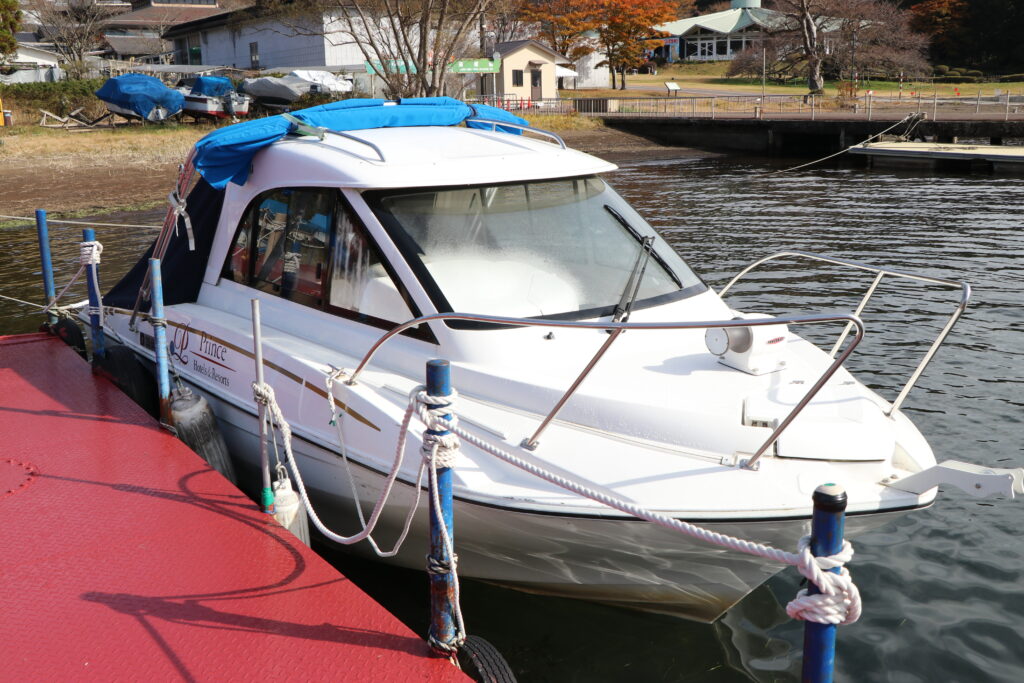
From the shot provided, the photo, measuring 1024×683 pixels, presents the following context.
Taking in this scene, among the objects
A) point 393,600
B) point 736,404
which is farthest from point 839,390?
point 393,600

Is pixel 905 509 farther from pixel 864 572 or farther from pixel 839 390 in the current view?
pixel 864 572

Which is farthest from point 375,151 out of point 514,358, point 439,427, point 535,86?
point 535,86

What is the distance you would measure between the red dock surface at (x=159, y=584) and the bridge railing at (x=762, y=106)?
1313 inches

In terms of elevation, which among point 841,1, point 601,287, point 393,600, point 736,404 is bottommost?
point 393,600

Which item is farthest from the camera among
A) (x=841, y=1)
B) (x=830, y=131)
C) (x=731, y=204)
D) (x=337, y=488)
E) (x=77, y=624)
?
(x=841, y=1)

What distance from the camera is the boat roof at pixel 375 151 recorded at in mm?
5023

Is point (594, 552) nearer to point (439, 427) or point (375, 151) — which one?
point (439, 427)

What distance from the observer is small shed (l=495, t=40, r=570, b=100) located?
47344 millimetres

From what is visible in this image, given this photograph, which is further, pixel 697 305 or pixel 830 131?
pixel 830 131

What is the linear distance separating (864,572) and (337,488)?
2.94 meters

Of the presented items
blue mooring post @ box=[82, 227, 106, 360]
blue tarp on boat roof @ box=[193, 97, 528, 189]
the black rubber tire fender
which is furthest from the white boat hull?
blue mooring post @ box=[82, 227, 106, 360]

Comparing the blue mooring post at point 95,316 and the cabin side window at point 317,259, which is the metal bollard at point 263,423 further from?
the blue mooring post at point 95,316

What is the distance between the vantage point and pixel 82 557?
4047 mm

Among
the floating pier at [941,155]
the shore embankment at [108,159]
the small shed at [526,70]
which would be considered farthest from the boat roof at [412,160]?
the small shed at [526,70]
